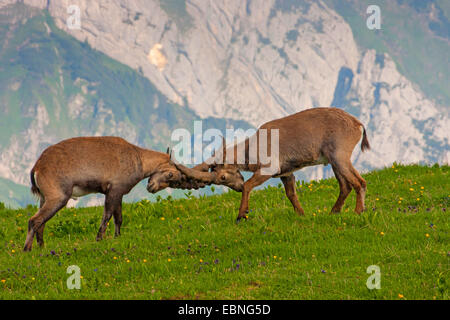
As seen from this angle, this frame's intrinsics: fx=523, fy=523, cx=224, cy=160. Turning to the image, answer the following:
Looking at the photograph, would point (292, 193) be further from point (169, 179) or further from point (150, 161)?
point (150, 161)

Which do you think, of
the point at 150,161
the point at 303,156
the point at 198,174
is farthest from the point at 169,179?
the point at 303,156

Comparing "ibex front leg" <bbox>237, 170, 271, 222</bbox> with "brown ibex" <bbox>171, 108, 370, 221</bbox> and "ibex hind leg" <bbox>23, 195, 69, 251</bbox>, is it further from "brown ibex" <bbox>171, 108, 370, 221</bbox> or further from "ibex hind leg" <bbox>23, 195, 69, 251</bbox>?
"ibex hind leg" <bbox>23, 195, 69, 251</bbox>

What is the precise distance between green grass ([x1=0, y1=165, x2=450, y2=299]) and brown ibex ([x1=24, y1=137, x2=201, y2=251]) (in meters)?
0.73

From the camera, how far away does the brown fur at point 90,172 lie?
1094 cm

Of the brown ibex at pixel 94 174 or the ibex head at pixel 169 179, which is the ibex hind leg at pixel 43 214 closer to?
the brown ibex at pixel 94 174

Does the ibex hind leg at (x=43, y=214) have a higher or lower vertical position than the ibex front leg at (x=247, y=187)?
lower

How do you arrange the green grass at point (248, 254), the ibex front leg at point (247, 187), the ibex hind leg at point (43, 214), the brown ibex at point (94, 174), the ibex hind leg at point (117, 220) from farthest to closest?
the ibex hind leg at point (117, 220) → the ibex front leg at point (247, 187) → the brown ibex at point (94, 174) → the ibex hind leg at point (43, 214) → the green grass at point (248, 254)

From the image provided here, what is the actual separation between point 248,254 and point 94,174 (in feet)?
13.1

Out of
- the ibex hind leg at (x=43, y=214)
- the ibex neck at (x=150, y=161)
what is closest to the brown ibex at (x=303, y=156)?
the ibex neck at (x=150, y=161)

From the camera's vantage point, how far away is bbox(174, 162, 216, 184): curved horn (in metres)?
12.2

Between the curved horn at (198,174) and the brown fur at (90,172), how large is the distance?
0.36 metres

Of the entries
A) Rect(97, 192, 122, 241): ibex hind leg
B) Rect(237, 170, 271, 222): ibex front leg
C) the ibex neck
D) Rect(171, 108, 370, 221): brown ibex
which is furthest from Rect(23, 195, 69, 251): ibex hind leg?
Rect(237, 170, 271, 222): ibex front leg

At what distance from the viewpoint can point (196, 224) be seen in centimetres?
1222
